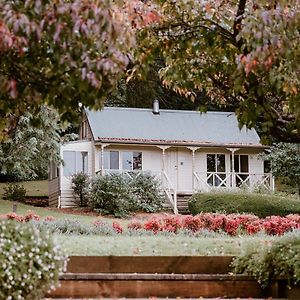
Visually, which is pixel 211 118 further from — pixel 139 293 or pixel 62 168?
pixel 139 293

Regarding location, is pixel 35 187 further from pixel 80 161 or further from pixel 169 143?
pixel 169 143

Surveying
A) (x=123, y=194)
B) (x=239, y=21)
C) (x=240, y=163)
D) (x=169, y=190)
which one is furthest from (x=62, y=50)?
(x=240, y=163)

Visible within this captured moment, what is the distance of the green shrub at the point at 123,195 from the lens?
2602 centimetres

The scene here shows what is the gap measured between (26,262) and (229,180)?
26856 mm

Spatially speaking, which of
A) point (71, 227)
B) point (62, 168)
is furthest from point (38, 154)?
point (71, 227)

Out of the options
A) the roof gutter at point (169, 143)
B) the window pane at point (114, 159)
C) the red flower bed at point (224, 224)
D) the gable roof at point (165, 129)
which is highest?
the gable roof at point (165, 129)

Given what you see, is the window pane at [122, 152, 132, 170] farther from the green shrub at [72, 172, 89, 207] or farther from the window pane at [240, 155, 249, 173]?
the window pane at [240, 155, 249, 173]

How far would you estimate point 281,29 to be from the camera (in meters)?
6.56

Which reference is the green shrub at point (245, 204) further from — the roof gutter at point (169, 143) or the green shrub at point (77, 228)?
the green shrub at point (77, 228)

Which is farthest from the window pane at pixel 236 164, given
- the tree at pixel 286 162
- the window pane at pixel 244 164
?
the tree at pixel 286 162

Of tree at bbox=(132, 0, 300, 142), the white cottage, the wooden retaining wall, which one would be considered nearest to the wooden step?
the wooden retaining wall

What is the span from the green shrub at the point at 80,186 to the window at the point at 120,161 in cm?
184

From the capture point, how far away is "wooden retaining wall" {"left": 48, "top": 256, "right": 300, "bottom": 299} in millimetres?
8016

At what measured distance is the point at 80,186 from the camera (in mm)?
29328
